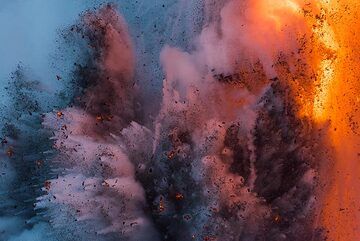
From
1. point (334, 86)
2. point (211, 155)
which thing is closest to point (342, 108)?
point (334, 86)

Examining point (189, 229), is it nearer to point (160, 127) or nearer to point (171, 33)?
point (160, 127)

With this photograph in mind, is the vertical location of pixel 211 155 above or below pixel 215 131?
below

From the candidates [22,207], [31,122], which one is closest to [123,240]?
[22,207]

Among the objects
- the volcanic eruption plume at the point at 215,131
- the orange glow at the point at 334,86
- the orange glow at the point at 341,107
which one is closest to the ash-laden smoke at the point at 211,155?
the volcanic eruption plume at the point at 215,131

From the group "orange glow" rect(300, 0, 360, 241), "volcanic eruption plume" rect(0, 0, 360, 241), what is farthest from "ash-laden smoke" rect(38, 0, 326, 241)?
"orange glow" rect(300, 0, 360, 241)

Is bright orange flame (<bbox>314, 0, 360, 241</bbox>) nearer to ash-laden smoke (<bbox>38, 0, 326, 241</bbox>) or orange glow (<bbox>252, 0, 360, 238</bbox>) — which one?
orange glow (<bbox>252, 0, 360, 238</bbox>)

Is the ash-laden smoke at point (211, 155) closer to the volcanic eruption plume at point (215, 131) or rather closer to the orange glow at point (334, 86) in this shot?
the volcanic eruption plume at point (215, 131)

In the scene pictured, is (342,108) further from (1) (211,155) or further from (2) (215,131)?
(1) (211,155)
